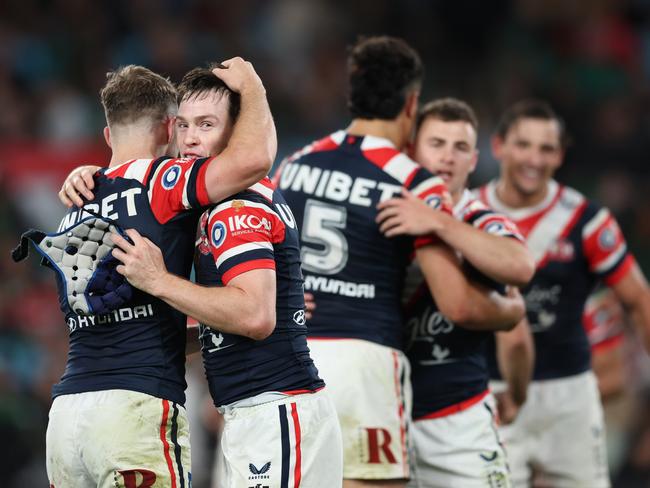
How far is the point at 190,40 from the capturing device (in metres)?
13.9

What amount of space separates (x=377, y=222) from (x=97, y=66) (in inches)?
361

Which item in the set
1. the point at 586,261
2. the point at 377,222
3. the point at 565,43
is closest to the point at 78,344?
the point at 377,222

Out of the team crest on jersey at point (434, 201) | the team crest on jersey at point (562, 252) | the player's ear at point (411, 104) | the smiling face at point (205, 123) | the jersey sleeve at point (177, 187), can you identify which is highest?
the player's ear at point (411, 104)

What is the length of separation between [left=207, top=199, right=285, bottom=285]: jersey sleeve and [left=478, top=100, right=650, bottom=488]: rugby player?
3.24 meters

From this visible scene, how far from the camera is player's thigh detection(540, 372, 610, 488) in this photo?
6.98m

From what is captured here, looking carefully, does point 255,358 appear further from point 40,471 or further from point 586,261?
point 40,471

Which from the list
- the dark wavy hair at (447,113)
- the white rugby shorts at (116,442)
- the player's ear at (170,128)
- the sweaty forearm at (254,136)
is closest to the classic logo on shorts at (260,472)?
the white rugby shorts at (116,442)

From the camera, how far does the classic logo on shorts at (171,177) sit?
162 inches

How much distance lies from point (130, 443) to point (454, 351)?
6.51ft

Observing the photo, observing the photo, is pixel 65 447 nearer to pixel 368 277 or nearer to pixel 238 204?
pixel 238 204

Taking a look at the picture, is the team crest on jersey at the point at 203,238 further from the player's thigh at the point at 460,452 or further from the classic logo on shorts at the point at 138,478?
the player's thigh at the point at 460,452

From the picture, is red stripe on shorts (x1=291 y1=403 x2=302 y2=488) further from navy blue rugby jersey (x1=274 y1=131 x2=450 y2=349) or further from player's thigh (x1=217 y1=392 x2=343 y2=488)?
navy blue rugby jersey (x1=274 y1=131 x2=450 y2=349)

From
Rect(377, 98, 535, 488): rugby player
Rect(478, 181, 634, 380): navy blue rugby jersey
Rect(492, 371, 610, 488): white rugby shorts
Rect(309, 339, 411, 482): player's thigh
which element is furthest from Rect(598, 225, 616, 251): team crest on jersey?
Rect(309, 339, 411, 482): player's thigh

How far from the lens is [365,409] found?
5.07m
